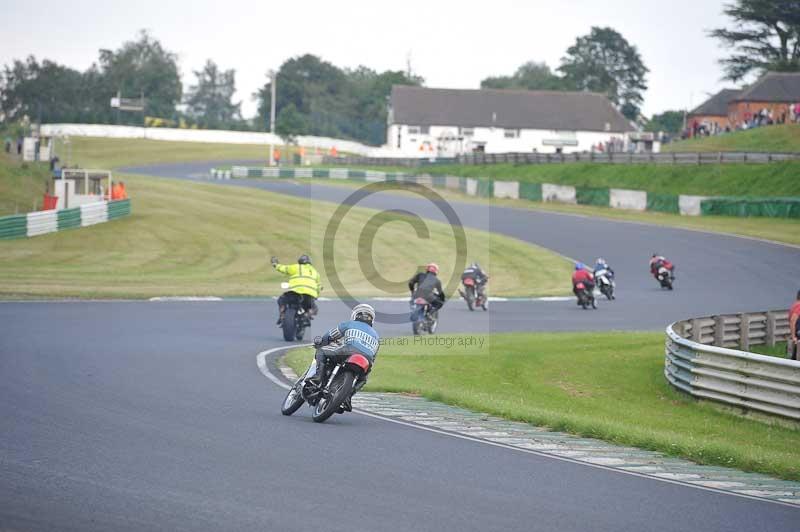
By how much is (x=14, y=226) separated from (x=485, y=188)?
127 ft

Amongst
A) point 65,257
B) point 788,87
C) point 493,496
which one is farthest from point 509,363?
point 788,87

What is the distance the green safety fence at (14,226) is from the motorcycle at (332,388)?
1168 inches

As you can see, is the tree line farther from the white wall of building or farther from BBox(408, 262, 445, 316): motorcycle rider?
BBox(408, 262, 445, 316): motorcycle rider

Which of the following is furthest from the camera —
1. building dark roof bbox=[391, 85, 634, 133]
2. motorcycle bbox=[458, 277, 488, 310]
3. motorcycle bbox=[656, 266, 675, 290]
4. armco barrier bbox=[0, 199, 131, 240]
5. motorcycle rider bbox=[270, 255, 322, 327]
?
building dark roof bbox=[391, 85, 634, 133]

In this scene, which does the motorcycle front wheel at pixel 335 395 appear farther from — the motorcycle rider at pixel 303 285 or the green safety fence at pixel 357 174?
the green safety fence at pixel 357 174

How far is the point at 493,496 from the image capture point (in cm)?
871

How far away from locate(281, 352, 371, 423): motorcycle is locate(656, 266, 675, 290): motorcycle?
2550 cm

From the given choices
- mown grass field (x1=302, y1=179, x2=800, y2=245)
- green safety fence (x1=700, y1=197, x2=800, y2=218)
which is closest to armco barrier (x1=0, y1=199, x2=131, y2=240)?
mown grass field (x1=302, y1=179, x2=800, y2=245)

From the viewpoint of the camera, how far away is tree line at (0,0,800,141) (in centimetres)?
11100

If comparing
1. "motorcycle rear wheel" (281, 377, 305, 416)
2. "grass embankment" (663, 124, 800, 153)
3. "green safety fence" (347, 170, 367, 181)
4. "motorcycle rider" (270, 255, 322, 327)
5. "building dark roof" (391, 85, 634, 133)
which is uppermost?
"building dark roof" (391, 85, 634, 133)

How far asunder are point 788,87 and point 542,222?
160 ft

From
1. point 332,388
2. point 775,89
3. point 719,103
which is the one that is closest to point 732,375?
point 332,388

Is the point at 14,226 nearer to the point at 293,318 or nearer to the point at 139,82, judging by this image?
the point at 293,318

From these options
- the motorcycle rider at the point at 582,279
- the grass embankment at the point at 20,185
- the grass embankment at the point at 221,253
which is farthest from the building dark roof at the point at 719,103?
the motorcycle rider at the point at 582,279
